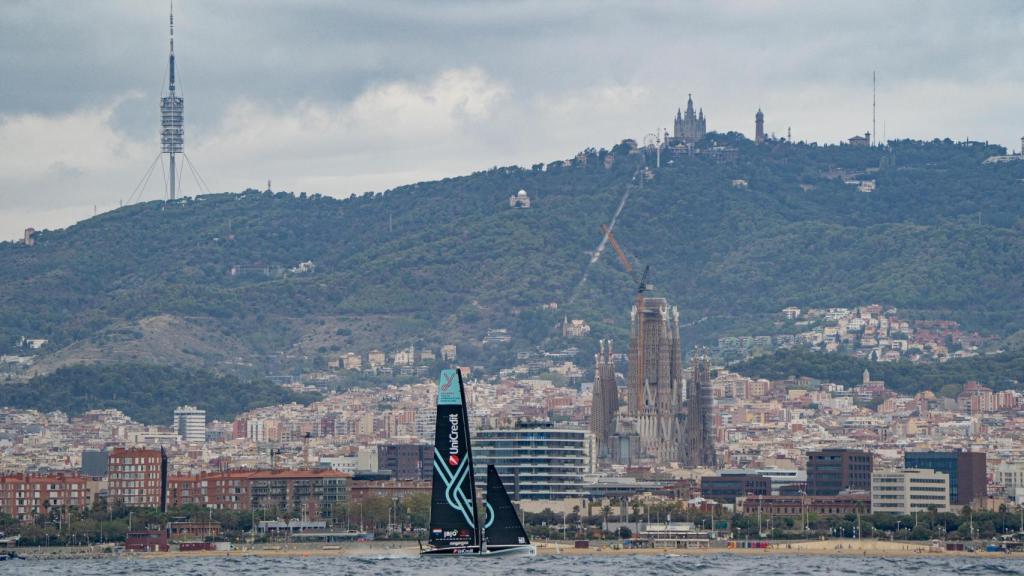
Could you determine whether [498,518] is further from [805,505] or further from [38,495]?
[38,495]

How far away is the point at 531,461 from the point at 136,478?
2656cm

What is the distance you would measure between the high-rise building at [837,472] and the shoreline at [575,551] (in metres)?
45.2

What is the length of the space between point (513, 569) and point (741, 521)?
6452 centimetres

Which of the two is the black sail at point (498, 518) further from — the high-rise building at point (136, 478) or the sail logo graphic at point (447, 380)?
the high-rise building at point (136, 478)

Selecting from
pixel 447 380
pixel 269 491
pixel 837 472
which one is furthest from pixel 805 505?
pixel 447 380

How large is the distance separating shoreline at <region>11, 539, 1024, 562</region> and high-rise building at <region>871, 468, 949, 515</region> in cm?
2495

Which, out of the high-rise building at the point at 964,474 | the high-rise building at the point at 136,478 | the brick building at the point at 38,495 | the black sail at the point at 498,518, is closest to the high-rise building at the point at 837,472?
the high-rise building at the point at 964,474

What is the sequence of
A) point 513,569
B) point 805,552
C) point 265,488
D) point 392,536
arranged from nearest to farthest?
1. point 513,569
2. point 805,552
3. point 392,536
4. point 265,488

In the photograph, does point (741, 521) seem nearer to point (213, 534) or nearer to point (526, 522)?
point (526, 522)

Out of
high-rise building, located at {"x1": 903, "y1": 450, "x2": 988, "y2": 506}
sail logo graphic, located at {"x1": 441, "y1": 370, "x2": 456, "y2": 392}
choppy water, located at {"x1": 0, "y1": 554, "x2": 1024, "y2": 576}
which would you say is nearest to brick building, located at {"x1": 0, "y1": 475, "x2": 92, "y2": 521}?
choppy water, located at {"x1": 0, "y1": 554, "x2": 1024, "y2": 576}

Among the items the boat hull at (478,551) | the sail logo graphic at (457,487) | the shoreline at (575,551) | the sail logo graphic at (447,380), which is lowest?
the shoreline at (575,551)

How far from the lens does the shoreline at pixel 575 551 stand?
445 feet

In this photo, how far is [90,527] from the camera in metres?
156

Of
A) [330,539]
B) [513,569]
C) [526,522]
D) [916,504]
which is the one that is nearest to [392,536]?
[330,539]
